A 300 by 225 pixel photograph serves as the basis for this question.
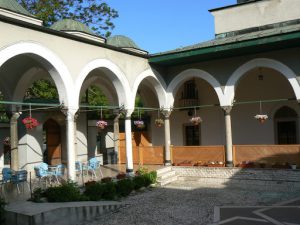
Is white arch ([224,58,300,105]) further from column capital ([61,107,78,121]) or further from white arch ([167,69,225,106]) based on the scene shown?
column capital ([61,107,78,121])

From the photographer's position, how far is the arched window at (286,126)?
55.9 ft

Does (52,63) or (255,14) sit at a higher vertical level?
(255,14)

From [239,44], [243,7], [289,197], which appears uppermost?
[243,7]

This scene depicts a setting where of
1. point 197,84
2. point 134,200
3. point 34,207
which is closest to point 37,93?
point 197,84

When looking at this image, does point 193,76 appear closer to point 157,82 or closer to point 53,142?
point 157,82

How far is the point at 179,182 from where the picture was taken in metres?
15.6

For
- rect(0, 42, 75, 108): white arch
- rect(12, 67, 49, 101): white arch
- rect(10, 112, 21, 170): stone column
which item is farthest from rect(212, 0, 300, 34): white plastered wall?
rect(10, 112, 21, 170): stone column

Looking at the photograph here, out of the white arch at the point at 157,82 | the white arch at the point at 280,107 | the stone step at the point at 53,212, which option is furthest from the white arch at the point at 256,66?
the stone step at the point at 53,212

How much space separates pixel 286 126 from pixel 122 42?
8543mm

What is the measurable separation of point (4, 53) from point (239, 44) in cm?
832

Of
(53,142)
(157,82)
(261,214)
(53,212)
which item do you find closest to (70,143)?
(53,212)

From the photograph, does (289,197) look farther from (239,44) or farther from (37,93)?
(37,93)

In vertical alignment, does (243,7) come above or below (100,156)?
above

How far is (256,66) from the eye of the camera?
14758 mm
